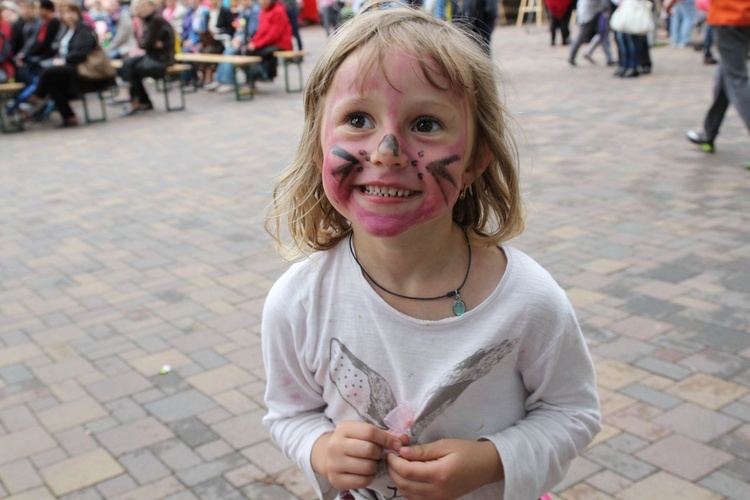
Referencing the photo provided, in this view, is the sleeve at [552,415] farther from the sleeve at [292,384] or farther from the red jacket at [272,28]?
the red jacket at [272,28]

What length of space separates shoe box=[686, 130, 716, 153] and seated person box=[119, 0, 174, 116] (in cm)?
731

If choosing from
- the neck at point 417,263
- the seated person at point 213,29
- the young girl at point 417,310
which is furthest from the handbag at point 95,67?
the neck at point 417,263

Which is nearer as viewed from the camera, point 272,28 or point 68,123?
point 68,123

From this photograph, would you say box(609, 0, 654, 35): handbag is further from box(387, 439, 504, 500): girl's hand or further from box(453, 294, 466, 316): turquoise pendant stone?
box(387, 439, 504, 500): girl's hand

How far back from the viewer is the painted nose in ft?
4.51

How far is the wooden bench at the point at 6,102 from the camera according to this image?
10395 millimetres

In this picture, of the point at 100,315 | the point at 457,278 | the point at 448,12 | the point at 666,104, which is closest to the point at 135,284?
the point at 100,315

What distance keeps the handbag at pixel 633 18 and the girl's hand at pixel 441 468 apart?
11670mm

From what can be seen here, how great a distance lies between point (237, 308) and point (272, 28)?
9.51 meters

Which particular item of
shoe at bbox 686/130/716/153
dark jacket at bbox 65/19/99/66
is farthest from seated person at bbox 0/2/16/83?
shoe at bbox 686/130/716/153

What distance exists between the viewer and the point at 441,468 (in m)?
1.41

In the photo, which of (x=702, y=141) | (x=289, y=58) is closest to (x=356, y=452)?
(x=702, y=141)

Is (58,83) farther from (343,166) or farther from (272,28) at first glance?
(343,166)

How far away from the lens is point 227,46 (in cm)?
1487
